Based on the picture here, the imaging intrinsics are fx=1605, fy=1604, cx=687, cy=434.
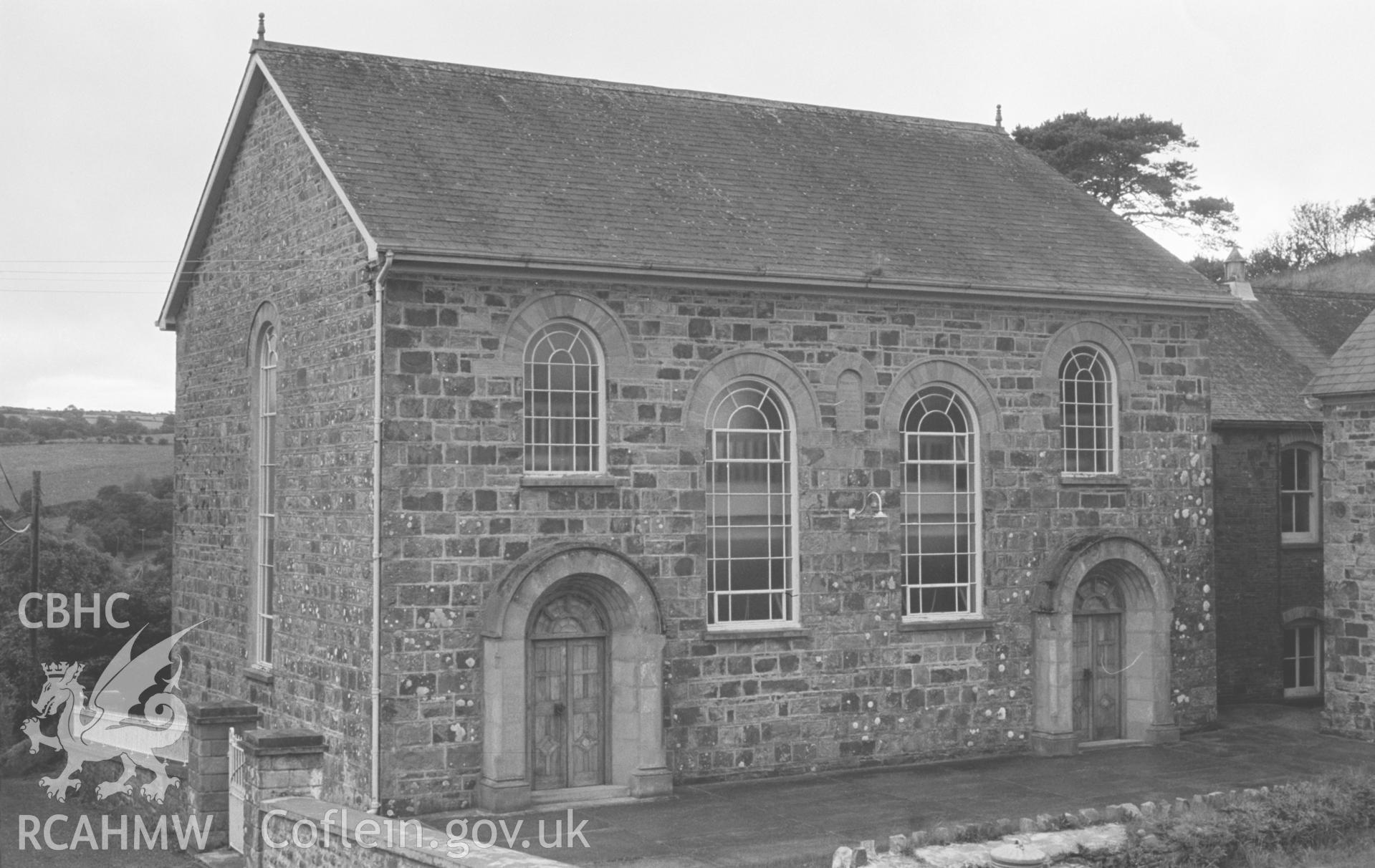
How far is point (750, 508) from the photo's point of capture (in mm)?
19844

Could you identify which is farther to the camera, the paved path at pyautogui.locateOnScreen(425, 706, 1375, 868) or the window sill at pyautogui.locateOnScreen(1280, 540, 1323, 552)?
the window sill at pyautogui.locateOnScreen(1280, 540, 1323, 552)

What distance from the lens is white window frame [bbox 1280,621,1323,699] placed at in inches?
1094

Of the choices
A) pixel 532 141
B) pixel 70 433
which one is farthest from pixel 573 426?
pixel 70 433

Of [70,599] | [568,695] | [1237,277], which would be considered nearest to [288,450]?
[568,695]

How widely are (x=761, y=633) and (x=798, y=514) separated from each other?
159 cm

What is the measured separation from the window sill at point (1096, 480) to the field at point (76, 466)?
3055cm

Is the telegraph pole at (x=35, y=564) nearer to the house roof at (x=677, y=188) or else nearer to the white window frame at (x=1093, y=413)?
the house roof at (x=677, y=188)

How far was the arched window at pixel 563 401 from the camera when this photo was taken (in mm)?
18625

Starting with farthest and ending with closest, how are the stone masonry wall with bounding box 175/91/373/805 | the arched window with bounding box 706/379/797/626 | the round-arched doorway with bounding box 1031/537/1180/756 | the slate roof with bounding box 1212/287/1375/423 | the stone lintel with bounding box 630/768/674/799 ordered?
the slate roof with bounding box 1212/287/1375/423, the round-arched doorway with bounding box 1031/537/1180/756, the arched window with bounding box 706/379/797/626, the stone lintel with bounding box 630/768/674/799, the stone masonry wall with bounding box 175/91/373/805

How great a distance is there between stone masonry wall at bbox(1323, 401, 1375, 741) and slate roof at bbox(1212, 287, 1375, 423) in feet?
7.28

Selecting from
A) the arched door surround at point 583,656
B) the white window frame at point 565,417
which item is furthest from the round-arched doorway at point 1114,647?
the white window frame at point 565,417

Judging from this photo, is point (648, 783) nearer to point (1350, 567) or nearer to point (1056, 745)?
point (1056, 745)

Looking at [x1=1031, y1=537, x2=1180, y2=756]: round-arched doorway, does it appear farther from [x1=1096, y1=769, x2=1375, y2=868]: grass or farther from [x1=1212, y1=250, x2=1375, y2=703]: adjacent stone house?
[x1=1212, y1=250, x2=1375, y2=703]: adjacent stone house

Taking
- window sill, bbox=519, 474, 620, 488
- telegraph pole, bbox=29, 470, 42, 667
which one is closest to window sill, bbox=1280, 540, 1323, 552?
window sill, bbox=519, 474, 620, 488
